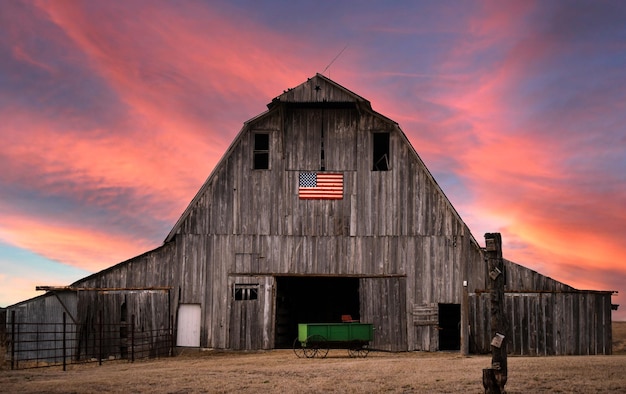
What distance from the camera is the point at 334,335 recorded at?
92.7ft

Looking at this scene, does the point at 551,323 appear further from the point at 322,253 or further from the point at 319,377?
the point at 319,377

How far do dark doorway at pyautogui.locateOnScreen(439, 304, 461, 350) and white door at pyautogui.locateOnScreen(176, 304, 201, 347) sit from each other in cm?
1345

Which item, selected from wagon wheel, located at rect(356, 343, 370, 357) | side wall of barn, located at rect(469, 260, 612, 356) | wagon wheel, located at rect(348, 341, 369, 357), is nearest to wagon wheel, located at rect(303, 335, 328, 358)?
wagon wheel, located at rect(348, 341, 369, 357)

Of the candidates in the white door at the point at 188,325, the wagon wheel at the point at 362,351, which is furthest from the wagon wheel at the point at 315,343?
the white door at the point at 188,325

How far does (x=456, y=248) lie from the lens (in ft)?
104

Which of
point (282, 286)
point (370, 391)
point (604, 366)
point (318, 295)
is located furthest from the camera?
point (318, 295)

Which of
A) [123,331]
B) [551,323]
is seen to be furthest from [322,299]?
[551,323]

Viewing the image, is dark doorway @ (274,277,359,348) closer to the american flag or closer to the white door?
the white door

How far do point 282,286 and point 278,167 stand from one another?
6.17 m

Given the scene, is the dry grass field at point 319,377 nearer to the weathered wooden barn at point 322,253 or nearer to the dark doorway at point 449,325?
the weathered wooden barn at point 322,253

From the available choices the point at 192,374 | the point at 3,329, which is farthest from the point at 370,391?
the point at 3,329

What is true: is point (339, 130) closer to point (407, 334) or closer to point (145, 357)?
point (407, 334)

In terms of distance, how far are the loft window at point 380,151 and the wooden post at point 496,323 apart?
16585 mm

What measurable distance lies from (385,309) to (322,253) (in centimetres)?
365
